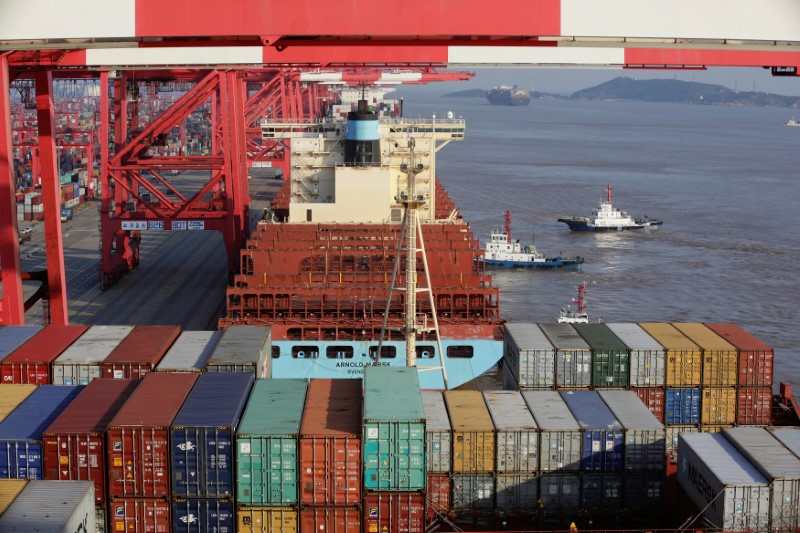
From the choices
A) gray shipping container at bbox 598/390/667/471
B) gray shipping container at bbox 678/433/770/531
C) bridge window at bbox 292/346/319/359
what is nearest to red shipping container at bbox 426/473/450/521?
gray shipping container at bbox 598/390/667/471

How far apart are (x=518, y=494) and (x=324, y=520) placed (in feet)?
13.2

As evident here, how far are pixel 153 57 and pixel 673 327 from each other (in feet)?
51.6

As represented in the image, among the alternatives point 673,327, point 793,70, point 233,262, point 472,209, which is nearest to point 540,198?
point 472,209

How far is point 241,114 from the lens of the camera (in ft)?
182

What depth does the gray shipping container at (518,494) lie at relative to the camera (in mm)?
19750

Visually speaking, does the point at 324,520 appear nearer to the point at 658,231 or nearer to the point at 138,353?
the point at 138,353

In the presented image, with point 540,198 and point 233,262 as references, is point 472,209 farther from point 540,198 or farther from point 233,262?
point 233,262

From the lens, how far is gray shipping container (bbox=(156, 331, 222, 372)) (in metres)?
22.5

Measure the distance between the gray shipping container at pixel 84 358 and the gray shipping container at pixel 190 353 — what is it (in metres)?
1.34

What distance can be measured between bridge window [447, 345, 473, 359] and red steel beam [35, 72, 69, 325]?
1369 centimetres

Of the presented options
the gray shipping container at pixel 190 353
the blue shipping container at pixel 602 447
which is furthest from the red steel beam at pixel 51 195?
the blue shipping container at pixel 602 447

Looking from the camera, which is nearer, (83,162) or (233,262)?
(233,262)

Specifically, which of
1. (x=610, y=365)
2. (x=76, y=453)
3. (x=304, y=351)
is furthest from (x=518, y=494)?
(x=304, y=351)

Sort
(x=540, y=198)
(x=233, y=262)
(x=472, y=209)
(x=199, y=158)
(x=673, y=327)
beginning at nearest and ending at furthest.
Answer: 1. (x=673, y=327)
2. (x=233, y=262)
3. (x=199, y=158)
4. (x=472, y=209)
5. (x=540, y=198)
